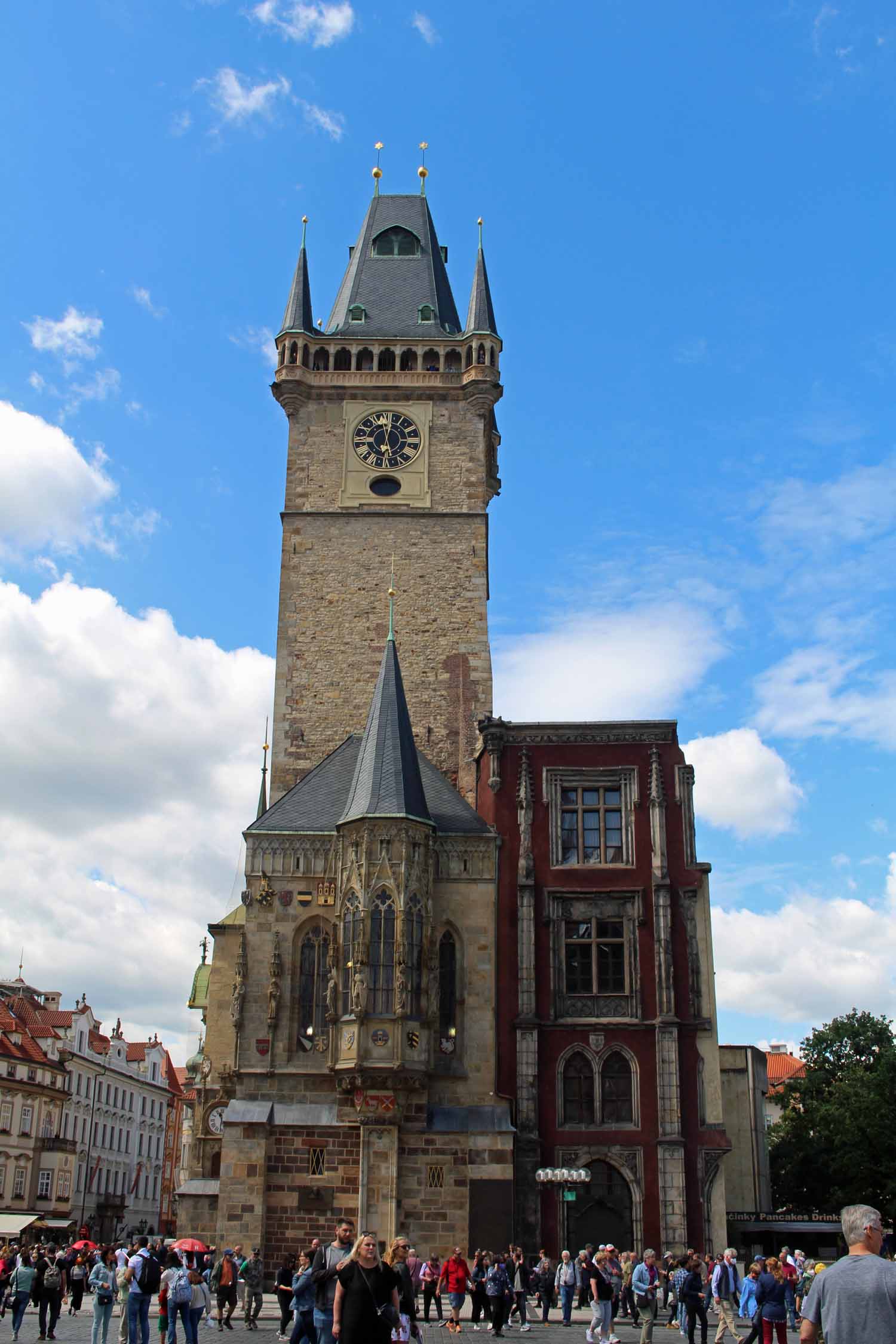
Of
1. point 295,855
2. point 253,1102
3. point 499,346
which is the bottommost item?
point 253,1102

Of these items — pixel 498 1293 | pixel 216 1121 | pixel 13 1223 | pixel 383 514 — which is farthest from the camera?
pixel 383 514

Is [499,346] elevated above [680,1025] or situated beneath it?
elevated above

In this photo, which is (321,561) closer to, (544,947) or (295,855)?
(295,855)

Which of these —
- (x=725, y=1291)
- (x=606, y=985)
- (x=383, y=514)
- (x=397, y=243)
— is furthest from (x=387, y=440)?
(x=725, y=1291)

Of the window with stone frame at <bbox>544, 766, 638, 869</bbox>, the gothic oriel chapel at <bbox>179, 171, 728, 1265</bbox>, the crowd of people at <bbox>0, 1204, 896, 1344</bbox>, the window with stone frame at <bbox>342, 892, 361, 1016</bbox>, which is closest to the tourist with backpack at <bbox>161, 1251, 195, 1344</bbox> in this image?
the crowd of people at <bbox>0, 1204, 896, 1344</bbox>

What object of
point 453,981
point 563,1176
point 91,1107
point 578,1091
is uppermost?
point 453,981

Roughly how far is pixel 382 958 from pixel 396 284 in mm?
24920

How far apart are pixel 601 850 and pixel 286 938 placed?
8.19 meters

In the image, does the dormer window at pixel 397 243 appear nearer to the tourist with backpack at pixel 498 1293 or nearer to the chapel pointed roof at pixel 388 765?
the chapel pointed roof at pixel 388 765

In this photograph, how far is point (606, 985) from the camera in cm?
3403

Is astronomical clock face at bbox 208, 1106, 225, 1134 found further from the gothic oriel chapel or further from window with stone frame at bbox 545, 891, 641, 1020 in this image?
window with stone frame at bbox 545, 891, 641, 1020

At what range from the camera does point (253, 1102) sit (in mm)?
32094

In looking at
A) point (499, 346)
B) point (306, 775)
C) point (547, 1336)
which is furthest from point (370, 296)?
point (547, 1336)

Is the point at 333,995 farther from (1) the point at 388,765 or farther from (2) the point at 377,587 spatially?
(2) the point at 377,587
